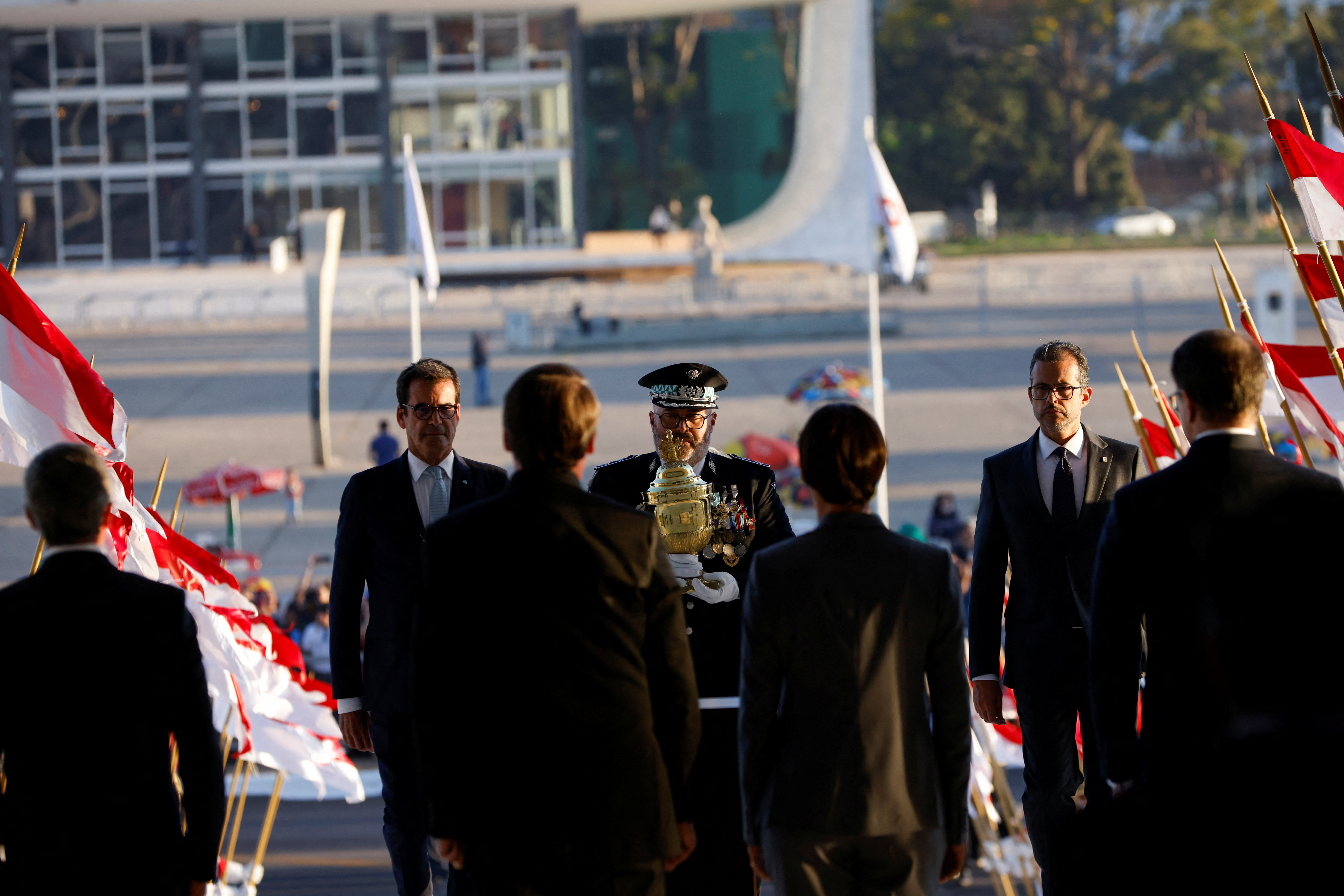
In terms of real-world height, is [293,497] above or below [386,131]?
below

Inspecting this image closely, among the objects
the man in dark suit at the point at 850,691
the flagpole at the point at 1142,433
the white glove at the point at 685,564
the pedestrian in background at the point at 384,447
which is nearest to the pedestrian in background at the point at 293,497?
the pedestrian in background at the point at 384,447

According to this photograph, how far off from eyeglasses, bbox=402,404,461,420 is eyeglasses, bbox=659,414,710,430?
2.42 feet

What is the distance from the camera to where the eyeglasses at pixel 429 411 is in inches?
162

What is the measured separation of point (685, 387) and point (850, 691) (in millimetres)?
1096

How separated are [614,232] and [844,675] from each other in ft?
155

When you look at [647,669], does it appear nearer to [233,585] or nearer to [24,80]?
[233,585]

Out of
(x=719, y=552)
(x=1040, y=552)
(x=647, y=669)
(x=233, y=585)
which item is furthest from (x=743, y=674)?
(x=233, y=585)

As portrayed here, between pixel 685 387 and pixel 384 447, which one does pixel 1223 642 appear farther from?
pixel 384 447

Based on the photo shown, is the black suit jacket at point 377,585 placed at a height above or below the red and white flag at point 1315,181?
below

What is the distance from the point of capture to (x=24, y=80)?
44094 mm

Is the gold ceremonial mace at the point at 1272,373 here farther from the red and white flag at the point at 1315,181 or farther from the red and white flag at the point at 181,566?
the red and white flag at the point at 181,566

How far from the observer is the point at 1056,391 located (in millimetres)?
4215

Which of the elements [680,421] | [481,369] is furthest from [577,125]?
[680,421]

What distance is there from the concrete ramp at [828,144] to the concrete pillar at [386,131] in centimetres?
1073
